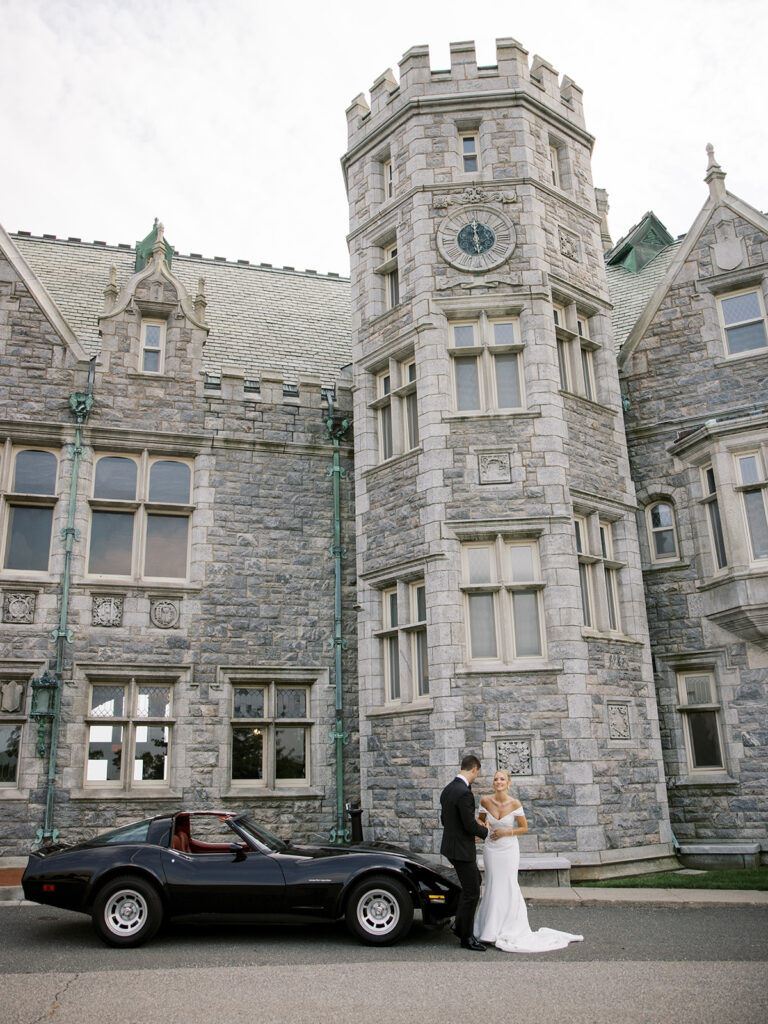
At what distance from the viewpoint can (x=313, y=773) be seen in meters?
14.5

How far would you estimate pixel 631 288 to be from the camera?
63.0 feet

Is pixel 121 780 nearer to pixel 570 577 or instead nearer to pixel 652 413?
pixel 570 577

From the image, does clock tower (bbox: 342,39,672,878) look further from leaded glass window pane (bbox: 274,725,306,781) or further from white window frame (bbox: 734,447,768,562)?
white window frame (bbox: 734,447,768,562)

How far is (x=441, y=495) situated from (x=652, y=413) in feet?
15.1

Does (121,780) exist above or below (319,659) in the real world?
below

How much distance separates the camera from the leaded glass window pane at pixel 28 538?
14.3 meters

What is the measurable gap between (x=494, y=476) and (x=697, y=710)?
196 inches

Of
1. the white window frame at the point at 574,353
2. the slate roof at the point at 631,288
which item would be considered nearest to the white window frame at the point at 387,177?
the white window frame at the point at 574,353

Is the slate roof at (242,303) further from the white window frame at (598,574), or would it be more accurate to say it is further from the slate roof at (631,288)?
the white window frame at (598,574)

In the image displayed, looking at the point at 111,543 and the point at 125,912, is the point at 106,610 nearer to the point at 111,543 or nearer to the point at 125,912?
the point at 111,543

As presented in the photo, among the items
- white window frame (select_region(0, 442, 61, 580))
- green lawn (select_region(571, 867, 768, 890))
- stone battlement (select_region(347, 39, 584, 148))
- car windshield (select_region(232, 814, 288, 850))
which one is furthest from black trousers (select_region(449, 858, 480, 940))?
stone battlement (select_region(347, 39, 584, 148))

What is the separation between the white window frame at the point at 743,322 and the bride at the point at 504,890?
956cm

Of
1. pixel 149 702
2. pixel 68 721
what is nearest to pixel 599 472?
pixel 149 702

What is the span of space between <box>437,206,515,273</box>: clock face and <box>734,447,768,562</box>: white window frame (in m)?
5.10
